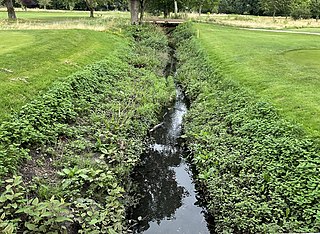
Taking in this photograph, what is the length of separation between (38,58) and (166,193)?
9.05m

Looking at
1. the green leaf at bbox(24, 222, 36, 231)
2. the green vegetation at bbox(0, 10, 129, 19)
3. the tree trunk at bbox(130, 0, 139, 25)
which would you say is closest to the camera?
the green leaf at bbox(24, 222, 36, 231)

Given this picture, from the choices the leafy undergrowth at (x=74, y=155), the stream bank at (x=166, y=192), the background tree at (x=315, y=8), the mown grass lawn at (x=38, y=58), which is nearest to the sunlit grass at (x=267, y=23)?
the background tree at (x=315, y=8)

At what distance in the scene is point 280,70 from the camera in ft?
46.0

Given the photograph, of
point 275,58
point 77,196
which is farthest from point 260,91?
point 77,196

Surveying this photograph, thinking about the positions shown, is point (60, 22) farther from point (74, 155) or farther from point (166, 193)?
point (166, 193)

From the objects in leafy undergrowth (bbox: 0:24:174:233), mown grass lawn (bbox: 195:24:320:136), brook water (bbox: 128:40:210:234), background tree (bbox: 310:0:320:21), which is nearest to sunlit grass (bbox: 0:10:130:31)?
mown grass lawn (bbox: 195:24:320:136)

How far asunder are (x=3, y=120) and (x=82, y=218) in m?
3.55

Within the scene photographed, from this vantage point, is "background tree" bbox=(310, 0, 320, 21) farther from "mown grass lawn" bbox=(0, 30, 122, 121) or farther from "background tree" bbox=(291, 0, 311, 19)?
"mown grass lawn" bbox=(0, 30, 122, 121)

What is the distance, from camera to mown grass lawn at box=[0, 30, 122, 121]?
962 centimetres

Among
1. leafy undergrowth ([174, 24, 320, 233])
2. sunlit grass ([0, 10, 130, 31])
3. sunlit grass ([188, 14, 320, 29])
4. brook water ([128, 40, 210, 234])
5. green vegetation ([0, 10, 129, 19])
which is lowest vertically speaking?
brook water ([128, 40, 210, 234])

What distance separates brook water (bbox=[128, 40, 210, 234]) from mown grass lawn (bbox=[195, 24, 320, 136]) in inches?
136

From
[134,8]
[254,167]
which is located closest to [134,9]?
[134,8]

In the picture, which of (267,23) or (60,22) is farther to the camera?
(267,23)

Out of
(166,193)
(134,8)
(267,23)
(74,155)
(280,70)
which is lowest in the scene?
(166,193)
